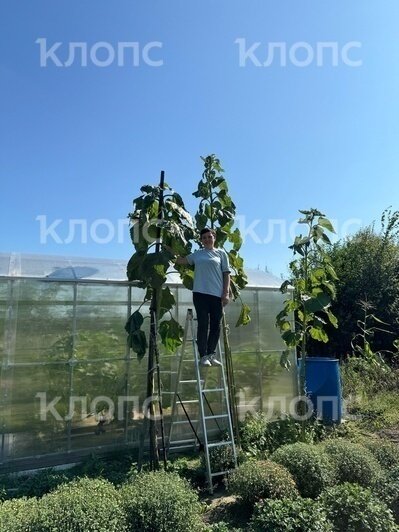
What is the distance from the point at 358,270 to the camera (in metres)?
12.6

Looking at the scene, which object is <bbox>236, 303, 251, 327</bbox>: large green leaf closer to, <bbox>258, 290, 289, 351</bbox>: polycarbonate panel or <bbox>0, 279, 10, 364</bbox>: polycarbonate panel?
<bbox>258, 290, 289, 351</bbox>: polycarbonate panel

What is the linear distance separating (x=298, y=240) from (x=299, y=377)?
7.68 ft

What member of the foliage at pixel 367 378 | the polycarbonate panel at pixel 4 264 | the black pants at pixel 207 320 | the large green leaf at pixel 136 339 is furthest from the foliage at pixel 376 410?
the polycarbonate panel at pixel 4 264

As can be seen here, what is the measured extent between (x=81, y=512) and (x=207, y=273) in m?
3.00

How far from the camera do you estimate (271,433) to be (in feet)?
21.5

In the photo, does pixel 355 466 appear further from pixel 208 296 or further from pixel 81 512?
pixel 81 512

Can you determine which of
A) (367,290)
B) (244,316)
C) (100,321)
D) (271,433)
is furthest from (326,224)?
(367,290)

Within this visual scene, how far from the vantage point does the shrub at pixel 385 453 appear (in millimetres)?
5106

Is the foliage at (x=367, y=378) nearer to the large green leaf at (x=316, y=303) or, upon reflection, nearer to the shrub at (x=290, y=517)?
the large green leaf at (x=316, y=303)

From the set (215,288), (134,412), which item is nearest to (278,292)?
(215,288)

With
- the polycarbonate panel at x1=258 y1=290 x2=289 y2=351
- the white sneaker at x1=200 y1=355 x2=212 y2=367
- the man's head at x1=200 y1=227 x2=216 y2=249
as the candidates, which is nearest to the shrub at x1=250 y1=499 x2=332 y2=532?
the white sneaker at x1=200 y1=355 x2=212 y2=367

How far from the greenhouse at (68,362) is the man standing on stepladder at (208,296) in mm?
1294

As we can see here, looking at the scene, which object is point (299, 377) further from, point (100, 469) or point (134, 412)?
point (100, 469)

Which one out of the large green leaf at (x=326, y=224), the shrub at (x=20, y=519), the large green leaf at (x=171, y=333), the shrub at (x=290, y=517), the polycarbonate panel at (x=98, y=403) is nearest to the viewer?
the shrub at (x=20, y=519)
